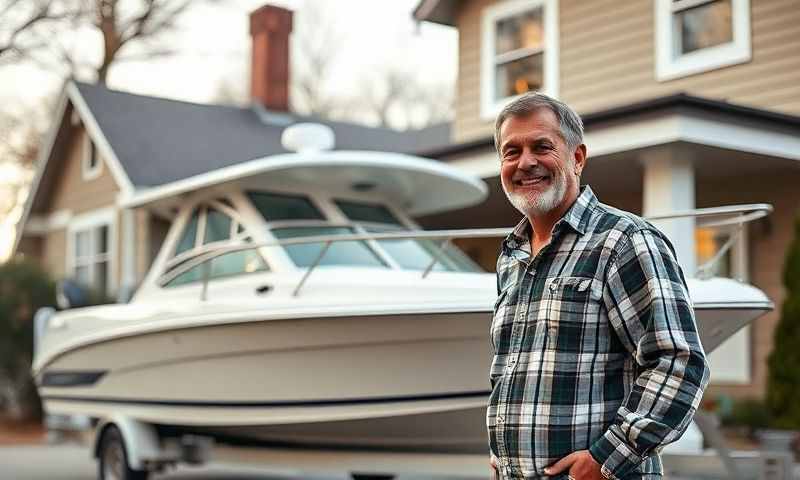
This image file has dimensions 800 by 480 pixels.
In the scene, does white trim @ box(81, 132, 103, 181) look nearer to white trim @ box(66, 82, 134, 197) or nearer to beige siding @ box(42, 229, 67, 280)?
white trim @ box(66, 82, 134, 197)

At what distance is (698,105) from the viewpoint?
8297 mm

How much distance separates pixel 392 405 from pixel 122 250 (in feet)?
31.3

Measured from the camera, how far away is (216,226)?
764cm

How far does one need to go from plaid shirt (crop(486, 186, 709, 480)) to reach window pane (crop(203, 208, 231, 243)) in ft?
16.8

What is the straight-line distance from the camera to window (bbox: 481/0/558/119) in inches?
473

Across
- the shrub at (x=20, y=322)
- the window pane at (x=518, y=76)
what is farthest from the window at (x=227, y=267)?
the shrub at (x=20, y=322)

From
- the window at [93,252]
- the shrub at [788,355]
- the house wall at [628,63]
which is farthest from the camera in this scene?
the window at [93,252]

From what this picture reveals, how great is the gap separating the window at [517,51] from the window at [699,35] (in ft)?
4.89

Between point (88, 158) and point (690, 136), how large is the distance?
10846 millimetres

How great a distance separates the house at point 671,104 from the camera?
8672mm

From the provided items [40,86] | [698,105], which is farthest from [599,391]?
[40,86]

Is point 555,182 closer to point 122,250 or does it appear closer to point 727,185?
point 727,185

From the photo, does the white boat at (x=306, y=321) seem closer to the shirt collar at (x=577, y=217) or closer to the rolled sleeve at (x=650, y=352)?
the shirt collar at (x=577, y=217)

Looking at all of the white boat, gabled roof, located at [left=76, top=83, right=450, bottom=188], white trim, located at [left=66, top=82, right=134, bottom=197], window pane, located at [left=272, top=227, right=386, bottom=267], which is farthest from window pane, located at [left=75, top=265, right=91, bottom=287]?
window pane, located at [left=272, top=227, right=386, bottom=267]
